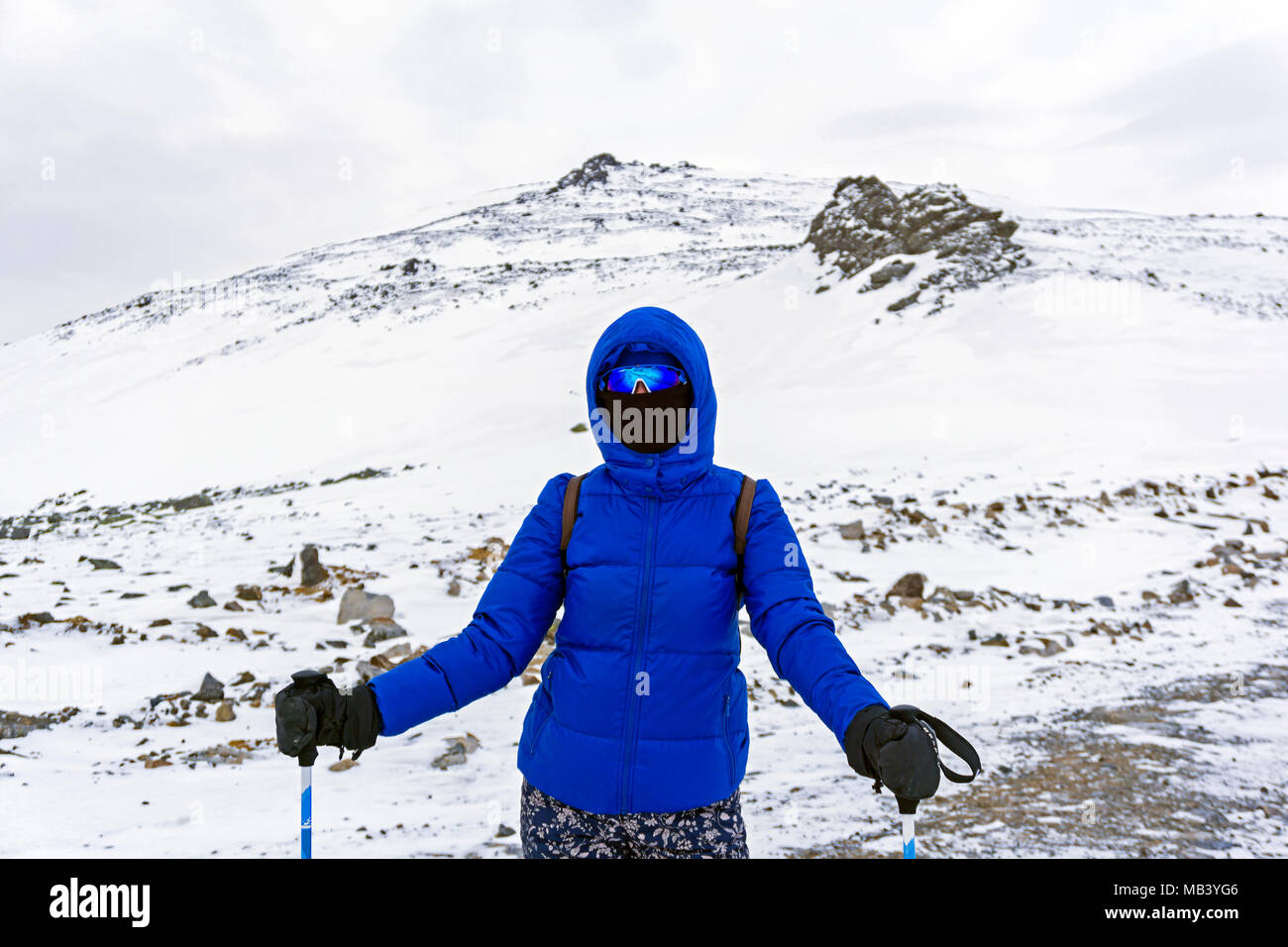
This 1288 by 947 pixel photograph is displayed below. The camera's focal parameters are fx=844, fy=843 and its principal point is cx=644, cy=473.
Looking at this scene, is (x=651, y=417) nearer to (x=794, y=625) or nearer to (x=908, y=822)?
(x=794, y=625)

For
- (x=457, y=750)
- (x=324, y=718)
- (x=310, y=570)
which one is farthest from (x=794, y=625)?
(x=310, y=570)

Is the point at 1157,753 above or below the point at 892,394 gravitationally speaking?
below

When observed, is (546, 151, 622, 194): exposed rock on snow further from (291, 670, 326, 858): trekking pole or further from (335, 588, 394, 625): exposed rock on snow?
(291, 670, 326, 858): trekking pole

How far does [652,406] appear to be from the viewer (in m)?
2.00

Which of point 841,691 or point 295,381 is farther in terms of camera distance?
point 295,381

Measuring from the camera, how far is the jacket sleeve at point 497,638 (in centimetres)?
189

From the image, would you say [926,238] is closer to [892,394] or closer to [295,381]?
[892,394]

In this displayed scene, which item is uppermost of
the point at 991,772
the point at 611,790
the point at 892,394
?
the point at 892,394

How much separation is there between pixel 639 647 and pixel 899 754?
0.59 m

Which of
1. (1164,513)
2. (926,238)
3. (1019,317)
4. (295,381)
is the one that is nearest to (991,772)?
(1164,513)

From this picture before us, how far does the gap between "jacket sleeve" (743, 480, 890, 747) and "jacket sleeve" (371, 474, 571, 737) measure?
479 mm

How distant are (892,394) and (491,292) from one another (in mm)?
24042

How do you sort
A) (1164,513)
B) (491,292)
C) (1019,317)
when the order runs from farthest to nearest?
(491,292), (1019,317), (1164,513)

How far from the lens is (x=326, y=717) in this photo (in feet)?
6.03
